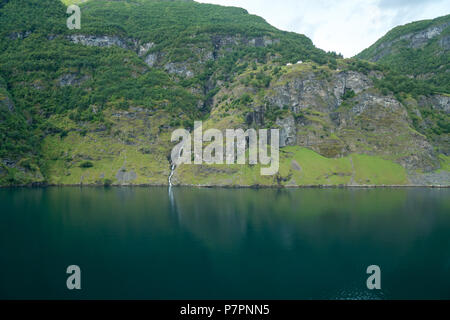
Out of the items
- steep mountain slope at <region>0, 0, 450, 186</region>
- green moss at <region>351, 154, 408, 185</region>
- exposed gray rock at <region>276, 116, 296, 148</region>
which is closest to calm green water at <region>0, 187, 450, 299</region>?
green moss at <region>351, 154, 408, 185</region>

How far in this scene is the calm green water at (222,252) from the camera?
3528cm

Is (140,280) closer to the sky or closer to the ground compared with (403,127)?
closer to the ground

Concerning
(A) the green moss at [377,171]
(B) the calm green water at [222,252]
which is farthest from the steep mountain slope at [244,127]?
(B) the calm green water at [222,252]

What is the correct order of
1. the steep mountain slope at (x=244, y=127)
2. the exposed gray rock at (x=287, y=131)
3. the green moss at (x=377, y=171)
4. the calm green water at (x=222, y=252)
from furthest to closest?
the exposed gray rock at (x=287, y=131), the steep mountain slope at (x=244, y=127), the green moss at (x=377, y=171), the calm green water at (x=222, y=252)

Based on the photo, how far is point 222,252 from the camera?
48.6 m

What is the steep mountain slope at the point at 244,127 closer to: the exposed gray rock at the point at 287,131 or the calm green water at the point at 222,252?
the exposed gray rock at the point at 287,131

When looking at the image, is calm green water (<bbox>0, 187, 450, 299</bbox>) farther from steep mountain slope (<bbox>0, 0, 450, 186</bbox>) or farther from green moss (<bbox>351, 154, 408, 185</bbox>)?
steep mountain slope (<bbox>0, 0, 450, 186</bbox>)

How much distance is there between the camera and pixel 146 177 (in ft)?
526

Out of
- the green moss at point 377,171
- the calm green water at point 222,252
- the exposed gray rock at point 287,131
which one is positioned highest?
the exposed gray rock at point 287,131

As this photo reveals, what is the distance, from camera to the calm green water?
3528 centimetres

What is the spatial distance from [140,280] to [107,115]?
551 feet

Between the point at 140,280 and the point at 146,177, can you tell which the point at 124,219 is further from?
the point at 146,177
